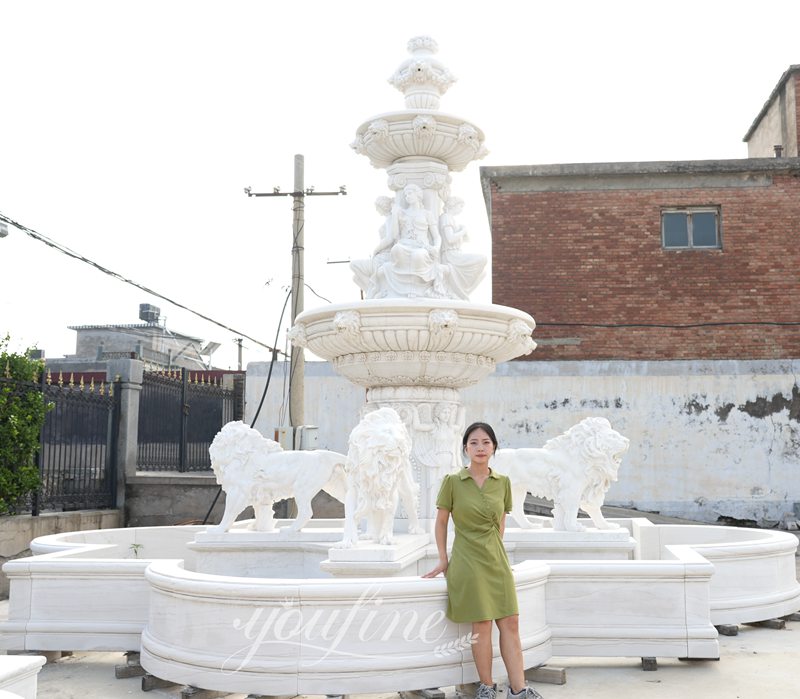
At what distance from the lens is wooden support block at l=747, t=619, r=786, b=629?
5.89 m

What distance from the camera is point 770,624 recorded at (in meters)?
5.92

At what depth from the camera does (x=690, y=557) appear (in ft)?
17.0

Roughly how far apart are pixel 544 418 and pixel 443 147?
23.7 ft

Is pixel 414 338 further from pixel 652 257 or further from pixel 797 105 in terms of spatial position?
pixel 797 105

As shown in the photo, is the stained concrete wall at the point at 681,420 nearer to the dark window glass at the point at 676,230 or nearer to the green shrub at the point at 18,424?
the dark window glass at the point at 676,230

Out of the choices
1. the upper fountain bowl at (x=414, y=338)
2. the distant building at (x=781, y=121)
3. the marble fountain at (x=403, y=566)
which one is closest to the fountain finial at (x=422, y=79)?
the marble fountain at (x=403, y=566)

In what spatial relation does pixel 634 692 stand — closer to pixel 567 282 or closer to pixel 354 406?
pixel 354 406

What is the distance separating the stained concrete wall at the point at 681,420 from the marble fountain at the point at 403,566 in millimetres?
6031

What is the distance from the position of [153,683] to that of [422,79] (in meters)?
5.37

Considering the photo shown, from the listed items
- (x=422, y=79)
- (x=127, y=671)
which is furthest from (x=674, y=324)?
(x=127, y=671)

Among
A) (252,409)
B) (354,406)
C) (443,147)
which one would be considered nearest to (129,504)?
(252,409)

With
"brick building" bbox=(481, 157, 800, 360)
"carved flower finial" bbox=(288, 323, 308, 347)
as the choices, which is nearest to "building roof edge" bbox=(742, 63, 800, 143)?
"brick building" bbox=(481, 157, 800, 360)

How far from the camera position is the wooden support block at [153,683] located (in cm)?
450

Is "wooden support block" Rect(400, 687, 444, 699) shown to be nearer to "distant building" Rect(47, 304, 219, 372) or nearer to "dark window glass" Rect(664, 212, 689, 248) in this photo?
Answer: "dark window glass" Rect(664, 212, 689, 248)
